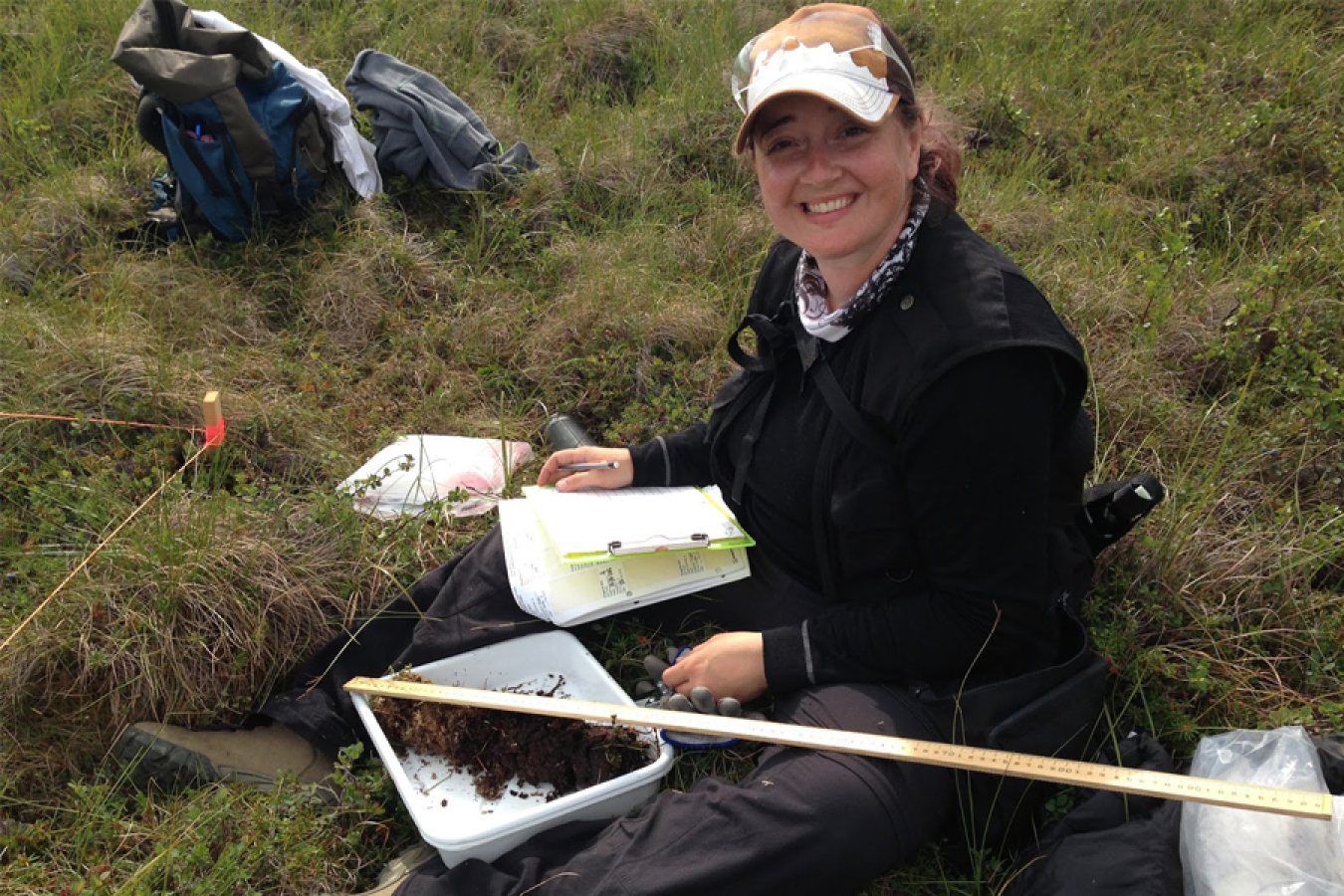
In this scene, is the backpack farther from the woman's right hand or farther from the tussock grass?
the woman's right hand

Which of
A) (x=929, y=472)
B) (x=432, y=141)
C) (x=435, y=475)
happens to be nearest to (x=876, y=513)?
(x=929, y=472)

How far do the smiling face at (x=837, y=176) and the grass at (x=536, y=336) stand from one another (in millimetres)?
1175

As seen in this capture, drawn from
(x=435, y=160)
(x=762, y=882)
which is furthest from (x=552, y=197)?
(x=762, y=882)

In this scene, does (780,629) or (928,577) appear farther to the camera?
(780,629)

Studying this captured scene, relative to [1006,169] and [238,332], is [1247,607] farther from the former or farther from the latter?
[238,332]

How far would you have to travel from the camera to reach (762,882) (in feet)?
6.06

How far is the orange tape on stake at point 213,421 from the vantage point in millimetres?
3129

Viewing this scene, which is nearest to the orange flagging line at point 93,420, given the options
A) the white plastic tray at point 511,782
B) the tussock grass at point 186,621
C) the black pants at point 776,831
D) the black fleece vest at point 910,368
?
the tussock grass at point 186,621

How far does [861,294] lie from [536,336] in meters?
1.98

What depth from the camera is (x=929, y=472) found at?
6.06 feet

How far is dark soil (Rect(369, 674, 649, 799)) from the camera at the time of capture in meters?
2.26

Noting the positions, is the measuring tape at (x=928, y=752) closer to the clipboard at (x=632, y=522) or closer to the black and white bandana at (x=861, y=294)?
the clipboard at (x=632, y=522)

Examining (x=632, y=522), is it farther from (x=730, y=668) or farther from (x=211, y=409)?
(x=211, y=409)

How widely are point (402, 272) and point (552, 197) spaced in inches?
30.4
